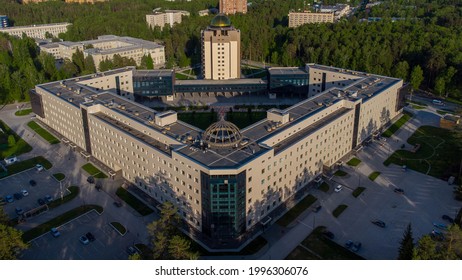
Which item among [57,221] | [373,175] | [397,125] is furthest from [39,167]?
[397,125]

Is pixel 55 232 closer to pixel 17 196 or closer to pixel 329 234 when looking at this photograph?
pixel 17 196

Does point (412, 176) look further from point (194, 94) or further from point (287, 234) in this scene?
point (194, 94)

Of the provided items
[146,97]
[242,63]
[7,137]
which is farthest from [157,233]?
[242,63]

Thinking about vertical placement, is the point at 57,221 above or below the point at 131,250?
above

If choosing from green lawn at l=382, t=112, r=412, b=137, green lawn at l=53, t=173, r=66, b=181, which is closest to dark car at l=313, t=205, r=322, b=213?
green lawn at l=382, t=112, r=412, b=137

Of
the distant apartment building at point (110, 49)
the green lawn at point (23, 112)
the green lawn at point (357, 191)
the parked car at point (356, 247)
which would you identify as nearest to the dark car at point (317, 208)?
the green lawn at point (357, 191)

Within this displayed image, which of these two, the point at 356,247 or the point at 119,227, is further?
the point at 119,227
